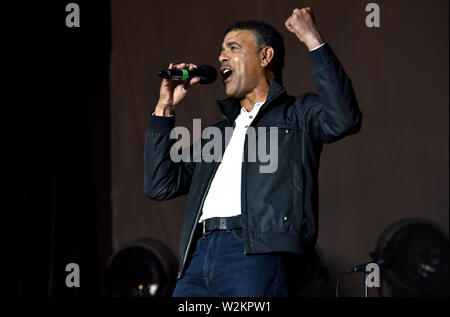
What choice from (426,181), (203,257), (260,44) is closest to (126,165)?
(426,181)

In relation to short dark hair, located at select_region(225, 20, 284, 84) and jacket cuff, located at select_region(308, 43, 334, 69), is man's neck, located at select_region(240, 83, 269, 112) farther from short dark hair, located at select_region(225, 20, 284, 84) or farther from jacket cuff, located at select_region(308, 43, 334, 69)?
jacket cuff, located at select_region(308, 43, 334, 69)

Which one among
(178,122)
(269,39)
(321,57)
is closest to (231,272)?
(321,57)

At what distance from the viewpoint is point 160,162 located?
1.89m

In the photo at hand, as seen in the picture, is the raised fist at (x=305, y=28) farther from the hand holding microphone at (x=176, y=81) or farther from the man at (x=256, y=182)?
the hand holding microphone at (x=176, y=81)

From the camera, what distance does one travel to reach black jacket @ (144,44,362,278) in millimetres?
1575

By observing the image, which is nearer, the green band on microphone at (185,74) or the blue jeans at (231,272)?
the blue jeans at (231,272)

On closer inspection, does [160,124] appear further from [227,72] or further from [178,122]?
[178,122]

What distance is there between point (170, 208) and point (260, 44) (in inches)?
83.6

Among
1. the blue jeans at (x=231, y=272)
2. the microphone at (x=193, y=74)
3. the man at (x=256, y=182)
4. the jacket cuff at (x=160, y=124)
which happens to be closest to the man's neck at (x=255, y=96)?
the man at (x=256, y=182)

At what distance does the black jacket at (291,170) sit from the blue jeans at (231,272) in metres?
0.04

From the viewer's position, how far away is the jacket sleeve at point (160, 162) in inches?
74.3

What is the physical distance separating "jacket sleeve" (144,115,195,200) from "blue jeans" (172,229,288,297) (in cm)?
33

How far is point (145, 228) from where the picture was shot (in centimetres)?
400

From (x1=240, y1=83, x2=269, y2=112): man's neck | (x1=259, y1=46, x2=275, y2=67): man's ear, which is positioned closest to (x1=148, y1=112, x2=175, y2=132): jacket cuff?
(x1=240, y1=83, x2=269, y2=112): man's neck
